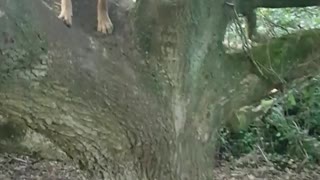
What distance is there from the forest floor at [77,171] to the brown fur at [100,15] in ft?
8.83

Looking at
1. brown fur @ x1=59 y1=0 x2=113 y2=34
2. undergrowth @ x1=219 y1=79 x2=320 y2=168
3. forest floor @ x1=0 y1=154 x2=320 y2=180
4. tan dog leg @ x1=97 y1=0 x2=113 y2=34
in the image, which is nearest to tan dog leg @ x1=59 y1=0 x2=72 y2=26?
brown fur @ x1=59 y1=0 x2=113 y2=34

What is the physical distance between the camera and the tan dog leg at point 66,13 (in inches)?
131

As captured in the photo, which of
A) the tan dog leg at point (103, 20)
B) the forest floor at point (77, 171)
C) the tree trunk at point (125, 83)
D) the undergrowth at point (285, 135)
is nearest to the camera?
the tree trunk at point (125, 83)

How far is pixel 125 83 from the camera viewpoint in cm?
341

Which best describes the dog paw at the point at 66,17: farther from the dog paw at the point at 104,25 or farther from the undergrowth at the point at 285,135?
the undergrowth at the point at 285,135

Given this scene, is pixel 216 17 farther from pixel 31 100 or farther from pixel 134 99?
pixel 31 100

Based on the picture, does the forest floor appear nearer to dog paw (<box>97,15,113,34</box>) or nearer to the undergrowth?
the undergrowth

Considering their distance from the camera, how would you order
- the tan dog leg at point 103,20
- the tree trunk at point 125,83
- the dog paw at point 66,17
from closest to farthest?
the tree trunk at point 125,83 < the dog paw at point 66,17 < the tan dog leg at point 103,20

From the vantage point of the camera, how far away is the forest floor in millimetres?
6078

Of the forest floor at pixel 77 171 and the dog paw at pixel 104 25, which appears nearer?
the dog paw at pixel 104 25

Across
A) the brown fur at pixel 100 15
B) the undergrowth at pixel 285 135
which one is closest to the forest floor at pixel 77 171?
the undergrowth at pixel 285 135

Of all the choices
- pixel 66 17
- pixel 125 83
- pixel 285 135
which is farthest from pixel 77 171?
pixel 66 17

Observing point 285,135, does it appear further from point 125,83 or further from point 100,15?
point 100,15

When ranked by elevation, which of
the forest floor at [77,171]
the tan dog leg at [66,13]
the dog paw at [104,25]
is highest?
the tan dog leg at [66,13]
